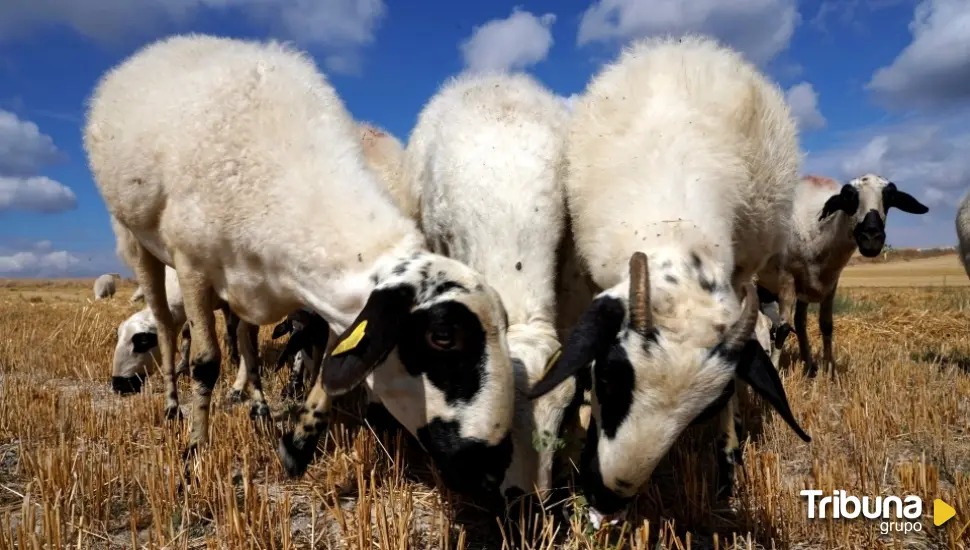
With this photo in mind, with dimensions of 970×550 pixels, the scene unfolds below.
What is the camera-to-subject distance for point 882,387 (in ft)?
19.2

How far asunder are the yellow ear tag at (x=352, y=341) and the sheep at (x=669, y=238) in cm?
86

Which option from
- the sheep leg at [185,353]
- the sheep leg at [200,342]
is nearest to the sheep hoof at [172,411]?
the sheep leg at [200,342]

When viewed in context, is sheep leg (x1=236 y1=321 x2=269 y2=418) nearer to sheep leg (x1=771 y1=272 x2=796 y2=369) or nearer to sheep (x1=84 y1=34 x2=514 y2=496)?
sheep (x1=84 y1=34 x2=514 y2=496)

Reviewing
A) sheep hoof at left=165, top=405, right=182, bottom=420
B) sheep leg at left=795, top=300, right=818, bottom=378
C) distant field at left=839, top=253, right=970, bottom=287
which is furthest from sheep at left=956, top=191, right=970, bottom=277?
distant field at left=839, top=253, right=970, bottom=287

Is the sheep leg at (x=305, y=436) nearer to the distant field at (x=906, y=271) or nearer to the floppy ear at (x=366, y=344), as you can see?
the floppy ear at (x=366, y=344)

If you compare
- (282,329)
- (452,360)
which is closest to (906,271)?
(282,329)

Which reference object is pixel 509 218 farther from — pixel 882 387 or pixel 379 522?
pixel 882 387

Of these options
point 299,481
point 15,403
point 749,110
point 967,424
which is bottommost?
point 299,481

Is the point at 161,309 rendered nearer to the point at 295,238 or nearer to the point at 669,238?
the point at 295,238

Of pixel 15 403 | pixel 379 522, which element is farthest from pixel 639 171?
pixel 15 403

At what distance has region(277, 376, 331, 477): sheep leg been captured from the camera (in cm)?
419

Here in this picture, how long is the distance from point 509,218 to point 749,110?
6.17ft

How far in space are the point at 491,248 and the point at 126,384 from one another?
189 inches

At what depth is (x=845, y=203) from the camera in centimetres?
886
